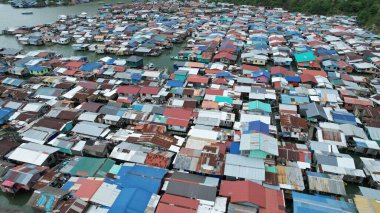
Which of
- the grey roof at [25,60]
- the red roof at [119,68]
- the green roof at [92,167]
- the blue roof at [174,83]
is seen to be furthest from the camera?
the grey roof at [25,60]

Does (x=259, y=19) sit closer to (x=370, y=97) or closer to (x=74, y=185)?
(x=370, y=97)

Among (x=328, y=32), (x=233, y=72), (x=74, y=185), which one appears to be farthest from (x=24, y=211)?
(x=328, y=32)

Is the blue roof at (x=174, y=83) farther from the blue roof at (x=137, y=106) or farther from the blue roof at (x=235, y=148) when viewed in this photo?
the blue roof at (x=235, y=148)

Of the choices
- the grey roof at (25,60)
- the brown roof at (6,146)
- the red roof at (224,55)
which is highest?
the red roof at (224,55)

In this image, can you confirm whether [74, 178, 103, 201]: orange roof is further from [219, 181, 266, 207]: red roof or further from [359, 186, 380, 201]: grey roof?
[359, 186, 380, 201]: grey roof

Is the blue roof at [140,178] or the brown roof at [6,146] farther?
the brown roof at [6,146]

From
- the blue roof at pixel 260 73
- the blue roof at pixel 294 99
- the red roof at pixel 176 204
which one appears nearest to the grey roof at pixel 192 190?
the red roof at pixel 176 204

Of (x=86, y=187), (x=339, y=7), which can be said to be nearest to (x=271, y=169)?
(x=86, y=187)
